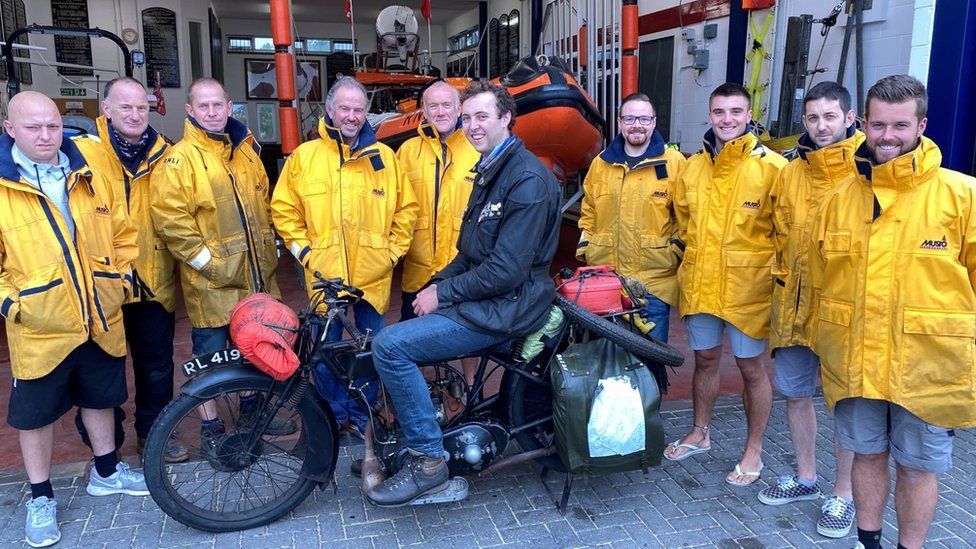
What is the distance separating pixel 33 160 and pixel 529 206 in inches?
66.9

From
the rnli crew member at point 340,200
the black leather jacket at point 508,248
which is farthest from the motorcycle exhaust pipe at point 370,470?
the black leather jacket at point 508,248

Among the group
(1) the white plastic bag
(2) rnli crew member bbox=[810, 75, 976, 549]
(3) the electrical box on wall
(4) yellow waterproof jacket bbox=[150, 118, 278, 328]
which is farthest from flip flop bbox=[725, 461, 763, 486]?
(3) the electrical box on wall

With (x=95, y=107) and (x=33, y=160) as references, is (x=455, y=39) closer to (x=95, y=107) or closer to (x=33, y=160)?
(x=95, y=107)

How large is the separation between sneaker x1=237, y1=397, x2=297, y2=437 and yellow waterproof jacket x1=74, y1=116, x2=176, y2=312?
29.1 inches

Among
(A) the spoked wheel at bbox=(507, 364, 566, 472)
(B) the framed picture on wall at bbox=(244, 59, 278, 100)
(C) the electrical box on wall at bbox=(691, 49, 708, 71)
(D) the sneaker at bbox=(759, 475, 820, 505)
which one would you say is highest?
(B) the framed picture on wall at bbox=(244, 59, 278, 100)

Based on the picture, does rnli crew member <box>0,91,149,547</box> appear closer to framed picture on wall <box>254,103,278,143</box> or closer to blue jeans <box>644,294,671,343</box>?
blue jeans <box>644,294,671,343</box>

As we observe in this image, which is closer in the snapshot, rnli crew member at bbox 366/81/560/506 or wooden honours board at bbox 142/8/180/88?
rnli crew member at bbox 366/81/560/506

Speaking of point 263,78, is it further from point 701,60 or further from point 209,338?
point 209,338

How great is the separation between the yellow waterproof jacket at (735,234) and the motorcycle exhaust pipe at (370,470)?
4.56 feet

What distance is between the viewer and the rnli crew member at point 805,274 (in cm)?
244

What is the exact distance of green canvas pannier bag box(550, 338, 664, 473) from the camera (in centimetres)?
252

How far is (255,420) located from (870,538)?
84.0 inches

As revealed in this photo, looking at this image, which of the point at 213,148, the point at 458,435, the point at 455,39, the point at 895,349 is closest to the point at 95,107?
the point at 455,39

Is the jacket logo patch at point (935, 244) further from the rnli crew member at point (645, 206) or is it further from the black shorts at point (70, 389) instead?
the black shorts at point (70, 389)
